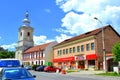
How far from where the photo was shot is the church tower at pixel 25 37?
105062 millimetres

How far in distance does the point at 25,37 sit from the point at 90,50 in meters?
49.4

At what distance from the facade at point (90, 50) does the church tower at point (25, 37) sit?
3583cm

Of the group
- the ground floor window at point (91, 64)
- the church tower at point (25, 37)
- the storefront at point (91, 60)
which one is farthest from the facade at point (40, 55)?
the ground floor window at point (91, 64)

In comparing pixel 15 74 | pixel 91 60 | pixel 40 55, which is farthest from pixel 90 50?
pixel 15 74

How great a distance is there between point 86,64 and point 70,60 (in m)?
8.53

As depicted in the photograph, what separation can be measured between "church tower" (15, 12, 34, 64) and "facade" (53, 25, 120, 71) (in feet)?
118

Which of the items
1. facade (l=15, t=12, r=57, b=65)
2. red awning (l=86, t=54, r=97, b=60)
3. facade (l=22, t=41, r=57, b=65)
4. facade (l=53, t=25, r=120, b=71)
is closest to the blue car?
facade (l=53, t=25, r=120, b=71)

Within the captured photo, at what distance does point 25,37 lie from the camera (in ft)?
345

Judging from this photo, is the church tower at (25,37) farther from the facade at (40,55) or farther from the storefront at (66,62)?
the storefront at (66,62)

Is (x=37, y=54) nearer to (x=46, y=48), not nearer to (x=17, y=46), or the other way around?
(x=46, y=48)

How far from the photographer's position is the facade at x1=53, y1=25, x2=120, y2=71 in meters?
57.5

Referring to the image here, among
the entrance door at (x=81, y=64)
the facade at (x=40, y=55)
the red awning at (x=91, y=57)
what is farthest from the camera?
the facade at (x=40, y=55)

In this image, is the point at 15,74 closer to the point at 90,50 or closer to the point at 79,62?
the point at 90,50

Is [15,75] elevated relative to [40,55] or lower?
lower
